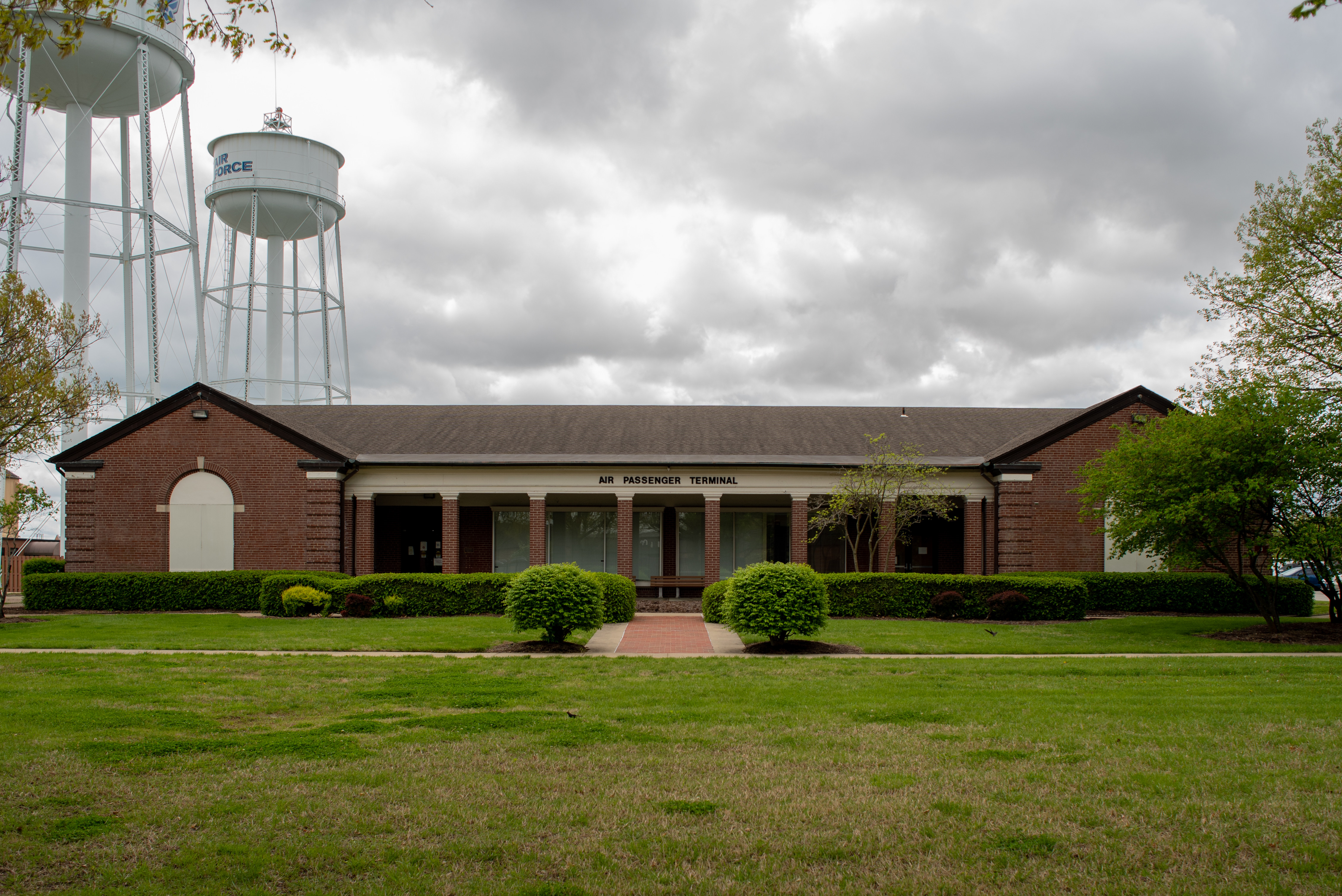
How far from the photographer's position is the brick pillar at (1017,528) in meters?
27.1

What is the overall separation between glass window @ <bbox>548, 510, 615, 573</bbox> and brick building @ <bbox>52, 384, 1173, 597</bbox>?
0.06 metres

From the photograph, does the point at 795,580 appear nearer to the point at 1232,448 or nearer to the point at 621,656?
the point at 621,656

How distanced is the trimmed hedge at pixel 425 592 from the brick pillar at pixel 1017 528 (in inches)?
568

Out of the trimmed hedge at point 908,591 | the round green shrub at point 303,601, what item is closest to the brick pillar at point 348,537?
the round green shrub at point 303,601

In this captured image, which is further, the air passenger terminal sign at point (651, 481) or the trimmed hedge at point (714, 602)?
the air passenger terminal sign at point (651, 481)

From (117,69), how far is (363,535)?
68.7ft

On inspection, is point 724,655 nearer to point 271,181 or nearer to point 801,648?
point 801,648

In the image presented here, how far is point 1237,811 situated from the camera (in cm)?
603

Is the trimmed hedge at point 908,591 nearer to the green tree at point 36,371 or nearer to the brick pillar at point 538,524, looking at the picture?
the brick pillar at point 538,524

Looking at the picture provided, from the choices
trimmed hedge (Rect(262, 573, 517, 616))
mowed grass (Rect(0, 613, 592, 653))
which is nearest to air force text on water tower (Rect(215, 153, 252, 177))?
mowed grass (Rect(0, 613, 592, 653))

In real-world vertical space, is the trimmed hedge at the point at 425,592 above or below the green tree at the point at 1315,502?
below

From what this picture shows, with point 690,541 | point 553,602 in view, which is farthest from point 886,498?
point 553,602

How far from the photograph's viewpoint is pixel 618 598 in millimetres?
21391

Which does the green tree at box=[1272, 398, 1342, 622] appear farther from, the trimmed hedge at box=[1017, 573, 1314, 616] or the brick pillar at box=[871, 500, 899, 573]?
the brick pillar at box=[871, 500, 899, 573]
